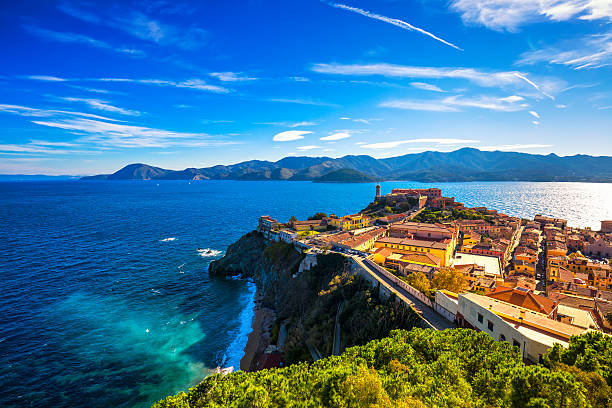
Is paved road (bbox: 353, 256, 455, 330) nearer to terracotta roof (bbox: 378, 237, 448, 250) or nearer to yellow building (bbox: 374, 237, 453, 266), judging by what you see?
yellow building (bbox: 374, 237, 453, 266)

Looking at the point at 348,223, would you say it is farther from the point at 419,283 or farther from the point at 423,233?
the point at 419,283

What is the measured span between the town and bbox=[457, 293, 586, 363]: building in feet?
0.24

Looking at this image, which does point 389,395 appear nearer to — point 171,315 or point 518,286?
point 518,286

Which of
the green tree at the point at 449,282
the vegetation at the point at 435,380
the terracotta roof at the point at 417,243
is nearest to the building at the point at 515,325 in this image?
the vegetation at the point at 435,380

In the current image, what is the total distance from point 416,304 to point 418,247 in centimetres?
2421

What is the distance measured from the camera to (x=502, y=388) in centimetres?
1404

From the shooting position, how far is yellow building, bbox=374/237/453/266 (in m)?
52.4

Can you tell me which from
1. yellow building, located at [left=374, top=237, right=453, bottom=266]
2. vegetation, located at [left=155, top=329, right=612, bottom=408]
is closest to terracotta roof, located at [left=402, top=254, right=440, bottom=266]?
yellow building, located at [left=374, top=237, right=453, bottom=266]

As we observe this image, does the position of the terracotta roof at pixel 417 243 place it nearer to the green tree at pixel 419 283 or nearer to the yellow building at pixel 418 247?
the yellow building at pixel 418 247

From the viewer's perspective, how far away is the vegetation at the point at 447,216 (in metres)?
86.2

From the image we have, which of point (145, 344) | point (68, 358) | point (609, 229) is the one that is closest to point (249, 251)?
point (145, 344)

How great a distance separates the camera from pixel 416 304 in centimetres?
3175

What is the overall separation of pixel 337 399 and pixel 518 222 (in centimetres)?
10842

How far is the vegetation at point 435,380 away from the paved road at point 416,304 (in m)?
7.66
